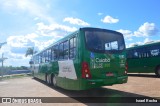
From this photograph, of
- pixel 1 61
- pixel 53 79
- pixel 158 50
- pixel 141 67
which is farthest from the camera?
pixel 1 61

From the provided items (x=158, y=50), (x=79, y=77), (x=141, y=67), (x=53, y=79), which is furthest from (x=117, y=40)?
(x=141, y=67)

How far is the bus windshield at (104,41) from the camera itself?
11234mm

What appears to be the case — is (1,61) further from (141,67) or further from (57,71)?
(57,71)

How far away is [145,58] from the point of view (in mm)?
22734

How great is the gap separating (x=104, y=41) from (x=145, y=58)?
12201 mm

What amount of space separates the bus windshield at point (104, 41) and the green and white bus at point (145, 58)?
32.8ft

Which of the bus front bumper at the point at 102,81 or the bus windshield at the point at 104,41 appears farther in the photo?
the bus windshield at the point at 104,41

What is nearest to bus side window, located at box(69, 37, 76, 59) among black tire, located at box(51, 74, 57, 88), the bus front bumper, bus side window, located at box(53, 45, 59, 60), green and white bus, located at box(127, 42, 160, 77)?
the bus front bumper

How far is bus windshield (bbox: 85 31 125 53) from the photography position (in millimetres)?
11234

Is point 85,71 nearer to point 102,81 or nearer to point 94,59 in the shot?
point 94,59

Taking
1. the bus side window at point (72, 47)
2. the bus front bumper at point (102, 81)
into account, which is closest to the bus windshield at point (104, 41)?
the bus side window at point (72, 47)

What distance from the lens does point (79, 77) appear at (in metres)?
11.0

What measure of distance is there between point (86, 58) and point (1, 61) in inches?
1379

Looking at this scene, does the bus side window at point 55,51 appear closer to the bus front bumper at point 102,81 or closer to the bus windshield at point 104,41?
the bus windshield at point 104,41
